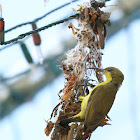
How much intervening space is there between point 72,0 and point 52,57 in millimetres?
1930

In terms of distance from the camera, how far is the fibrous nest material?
2.85 meters

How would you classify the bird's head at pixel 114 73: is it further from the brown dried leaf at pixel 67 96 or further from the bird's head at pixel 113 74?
the brown dried leaf at pixel 67 96

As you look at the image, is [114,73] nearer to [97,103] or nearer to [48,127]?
[97,103]

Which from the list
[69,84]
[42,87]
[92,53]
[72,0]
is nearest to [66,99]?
[69,84]

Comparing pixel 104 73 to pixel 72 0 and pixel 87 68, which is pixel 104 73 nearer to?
pixel 87 68

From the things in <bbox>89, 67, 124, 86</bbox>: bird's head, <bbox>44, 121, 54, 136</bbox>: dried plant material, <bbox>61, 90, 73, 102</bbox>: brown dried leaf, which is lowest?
<bbox>44, 121, 54, 136</bbox>: dried plant material

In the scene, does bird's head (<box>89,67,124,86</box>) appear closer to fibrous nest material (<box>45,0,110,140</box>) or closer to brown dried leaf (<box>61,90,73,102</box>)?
fibrous nest material (<box>45,0,110,140</box>)

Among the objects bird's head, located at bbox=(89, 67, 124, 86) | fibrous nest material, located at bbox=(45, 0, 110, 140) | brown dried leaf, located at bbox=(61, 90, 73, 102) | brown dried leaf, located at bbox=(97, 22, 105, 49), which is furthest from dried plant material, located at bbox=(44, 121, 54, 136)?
brown dried leaf, located at bbox=(97, 22, 105, 49)

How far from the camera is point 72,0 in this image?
315 cm

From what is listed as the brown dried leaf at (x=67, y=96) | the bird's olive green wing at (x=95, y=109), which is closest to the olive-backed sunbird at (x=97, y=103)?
the bird's olive green wing at (x=95, y=109)

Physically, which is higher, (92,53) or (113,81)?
(92,53)

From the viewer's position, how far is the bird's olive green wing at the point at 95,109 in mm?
2836

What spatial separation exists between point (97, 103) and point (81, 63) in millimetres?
341

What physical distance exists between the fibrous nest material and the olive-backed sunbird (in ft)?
0.21
